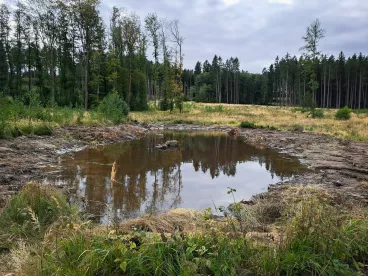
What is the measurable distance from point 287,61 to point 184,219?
268ft

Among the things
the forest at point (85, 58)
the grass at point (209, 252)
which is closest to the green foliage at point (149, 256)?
the grass at point (209, 252)

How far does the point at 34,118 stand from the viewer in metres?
13.8

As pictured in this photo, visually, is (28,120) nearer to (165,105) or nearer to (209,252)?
(209,252)

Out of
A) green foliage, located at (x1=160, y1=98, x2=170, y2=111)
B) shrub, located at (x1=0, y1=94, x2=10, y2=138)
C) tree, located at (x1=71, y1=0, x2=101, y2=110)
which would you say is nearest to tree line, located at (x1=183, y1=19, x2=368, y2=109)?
green foliage, located at (x1=160, y1=98, x2=170, y2=111)

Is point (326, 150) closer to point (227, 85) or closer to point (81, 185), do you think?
point (81, 185)

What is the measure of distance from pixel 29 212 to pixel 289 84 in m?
82.0

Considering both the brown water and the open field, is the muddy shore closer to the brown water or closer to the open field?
the brown water

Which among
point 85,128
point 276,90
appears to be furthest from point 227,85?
point 85,128

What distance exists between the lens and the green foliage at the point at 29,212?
3.64 meters

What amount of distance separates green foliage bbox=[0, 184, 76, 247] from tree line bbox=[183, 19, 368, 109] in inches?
2066

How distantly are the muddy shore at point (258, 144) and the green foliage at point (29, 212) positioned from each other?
3.71 ft

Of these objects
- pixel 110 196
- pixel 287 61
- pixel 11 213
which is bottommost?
pixel 110 196

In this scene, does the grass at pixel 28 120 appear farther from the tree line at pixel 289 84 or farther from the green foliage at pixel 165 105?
the tree line at pixel 289 84

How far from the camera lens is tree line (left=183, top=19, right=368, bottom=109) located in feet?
216
